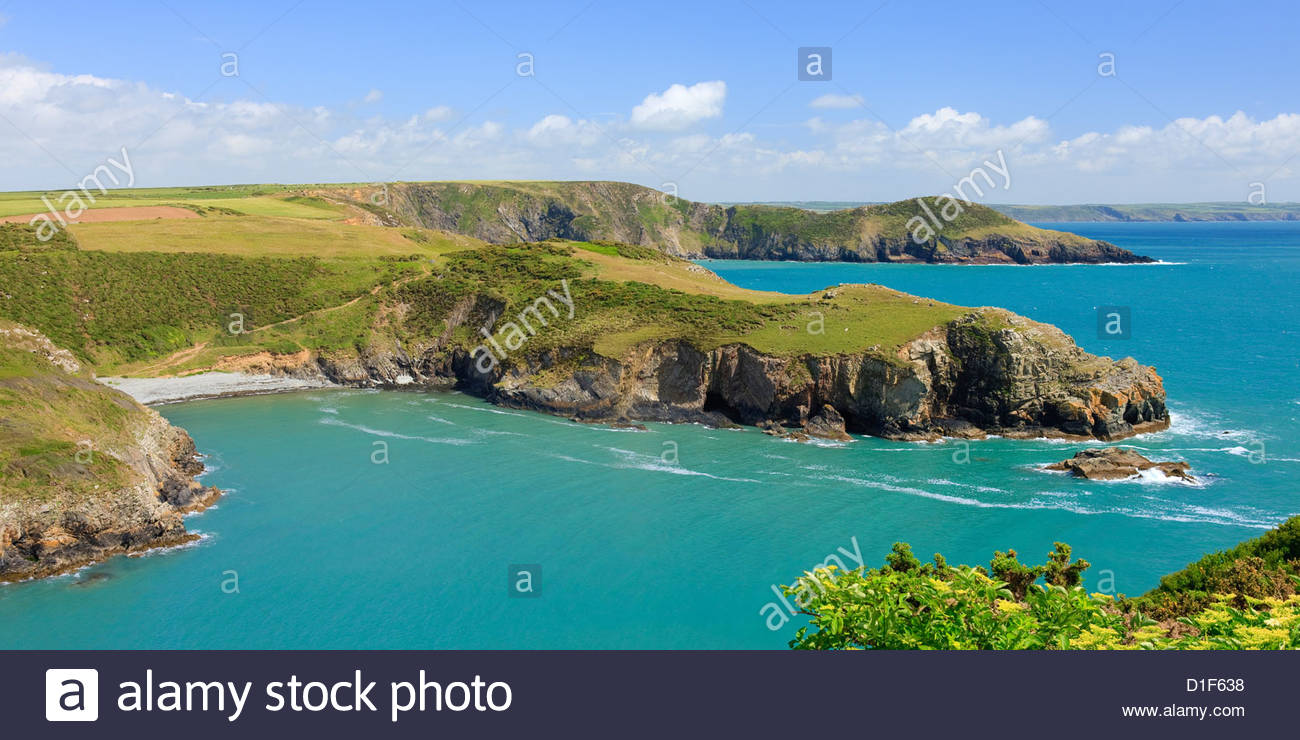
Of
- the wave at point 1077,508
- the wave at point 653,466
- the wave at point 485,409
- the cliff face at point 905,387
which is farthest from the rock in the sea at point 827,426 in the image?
the wave at point 485,409

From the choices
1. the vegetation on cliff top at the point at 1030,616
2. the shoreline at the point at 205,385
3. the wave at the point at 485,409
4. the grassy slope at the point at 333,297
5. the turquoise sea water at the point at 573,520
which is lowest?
the turquoise sea water at the point at 573,520

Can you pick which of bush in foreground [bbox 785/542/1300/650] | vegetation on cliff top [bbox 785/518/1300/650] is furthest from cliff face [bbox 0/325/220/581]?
bush in foreground [bbox 785/542/1300/650]

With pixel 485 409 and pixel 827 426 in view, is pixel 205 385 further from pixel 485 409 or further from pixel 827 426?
pixel 827 426

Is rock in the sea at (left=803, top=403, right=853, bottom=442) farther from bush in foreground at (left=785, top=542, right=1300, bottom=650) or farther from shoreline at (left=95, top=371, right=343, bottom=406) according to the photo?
shoreline at (left=95, top=371, right=343, bottom=406)

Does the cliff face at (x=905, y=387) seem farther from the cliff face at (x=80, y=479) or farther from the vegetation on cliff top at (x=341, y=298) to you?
the cliff face at (x=80, y=479)

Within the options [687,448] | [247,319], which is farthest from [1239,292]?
[247,319]
